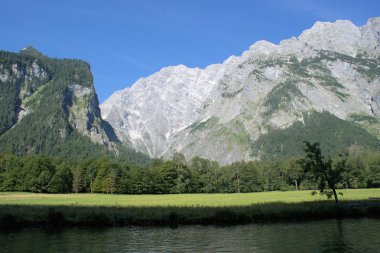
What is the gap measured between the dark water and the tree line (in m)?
118

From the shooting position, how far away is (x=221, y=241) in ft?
141

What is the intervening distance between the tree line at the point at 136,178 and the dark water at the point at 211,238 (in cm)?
11761

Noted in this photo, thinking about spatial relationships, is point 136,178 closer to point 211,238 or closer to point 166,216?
point 166,216

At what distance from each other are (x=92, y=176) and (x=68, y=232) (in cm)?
13118

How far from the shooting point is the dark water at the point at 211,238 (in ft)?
127

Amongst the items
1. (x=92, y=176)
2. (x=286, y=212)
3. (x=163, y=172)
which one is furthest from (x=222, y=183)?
(x=286, y=212)

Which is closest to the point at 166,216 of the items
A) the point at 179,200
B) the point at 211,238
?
the point at 211,238

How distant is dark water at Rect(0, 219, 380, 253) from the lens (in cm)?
3859

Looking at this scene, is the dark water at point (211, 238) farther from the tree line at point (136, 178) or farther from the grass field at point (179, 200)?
the tree line at point (136, 178)

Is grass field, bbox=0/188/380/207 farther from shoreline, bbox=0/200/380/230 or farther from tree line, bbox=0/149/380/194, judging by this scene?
tree line, bbox=0/149/380/194

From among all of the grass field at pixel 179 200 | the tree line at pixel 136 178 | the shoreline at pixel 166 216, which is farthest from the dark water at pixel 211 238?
the tree line at pixel 136 178

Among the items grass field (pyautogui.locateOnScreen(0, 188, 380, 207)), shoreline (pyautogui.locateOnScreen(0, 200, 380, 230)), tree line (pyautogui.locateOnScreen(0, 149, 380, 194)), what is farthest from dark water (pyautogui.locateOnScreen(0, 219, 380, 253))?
tree line (pyautogui.locateOnScreen(0, 149, 380, 194))

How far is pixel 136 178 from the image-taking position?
17525cm

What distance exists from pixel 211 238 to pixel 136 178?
5254 inches
